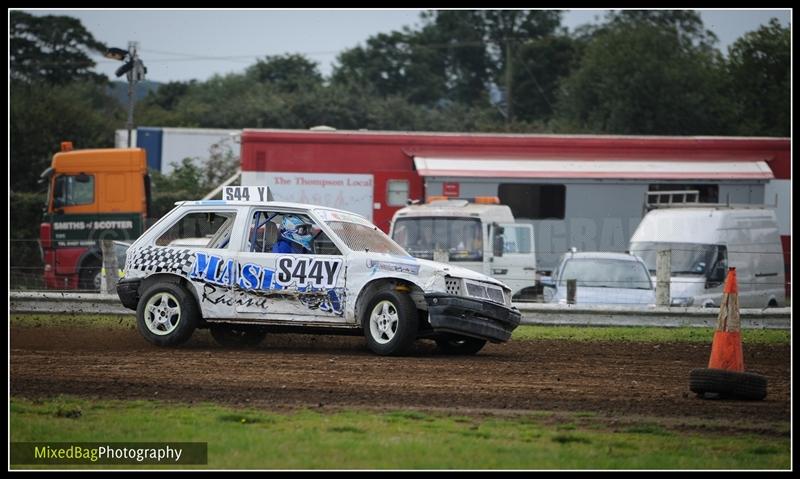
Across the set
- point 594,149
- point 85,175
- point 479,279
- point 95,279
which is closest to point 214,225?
point 479,279

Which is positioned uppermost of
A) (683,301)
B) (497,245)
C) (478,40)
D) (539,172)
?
(478,40)

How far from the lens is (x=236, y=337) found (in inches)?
549

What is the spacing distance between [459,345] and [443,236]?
767 cm

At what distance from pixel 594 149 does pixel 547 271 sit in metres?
3.30

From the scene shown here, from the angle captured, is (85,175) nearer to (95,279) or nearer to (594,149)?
(95,279)

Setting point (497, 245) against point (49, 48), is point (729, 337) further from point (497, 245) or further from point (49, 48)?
point (49, 48)

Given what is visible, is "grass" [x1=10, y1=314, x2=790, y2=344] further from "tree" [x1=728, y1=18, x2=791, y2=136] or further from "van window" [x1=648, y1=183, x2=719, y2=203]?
"tree" [x1=728, y1=18, x2=791, y2=136]

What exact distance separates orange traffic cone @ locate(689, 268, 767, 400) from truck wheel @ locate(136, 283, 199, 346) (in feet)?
17.4

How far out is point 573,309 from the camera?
17.6 metres

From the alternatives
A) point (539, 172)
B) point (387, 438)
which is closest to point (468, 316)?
point (387, 438)

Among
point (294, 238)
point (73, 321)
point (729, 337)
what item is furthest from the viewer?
point (73, 321)

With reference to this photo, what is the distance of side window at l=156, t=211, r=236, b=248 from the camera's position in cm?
1324

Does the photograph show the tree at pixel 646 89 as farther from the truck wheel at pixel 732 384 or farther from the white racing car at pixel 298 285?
the truck wheel at pixel 732 384

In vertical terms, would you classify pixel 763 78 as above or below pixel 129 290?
above
